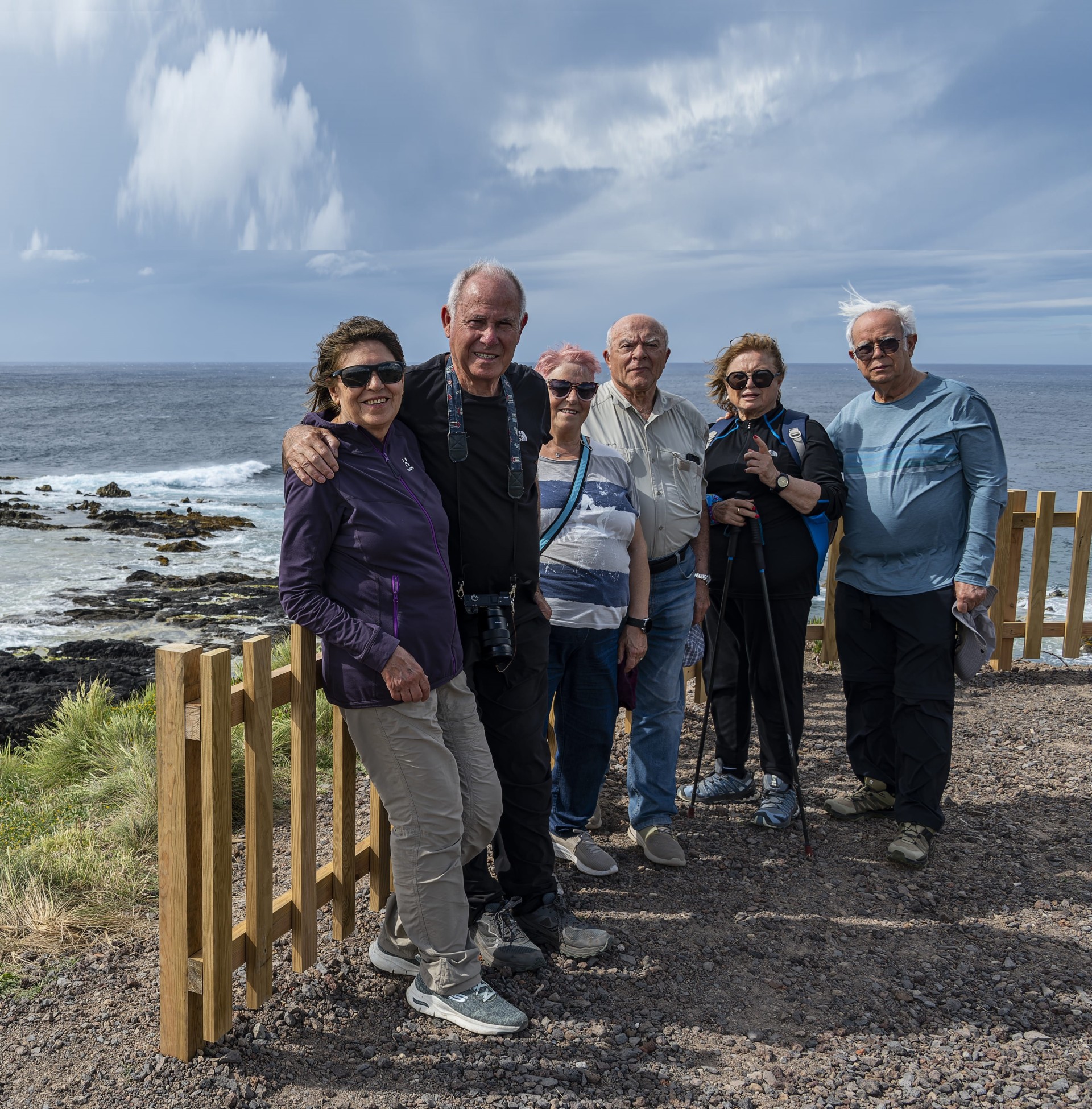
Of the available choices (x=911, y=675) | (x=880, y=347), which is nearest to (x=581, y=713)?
(x=911, y=675)

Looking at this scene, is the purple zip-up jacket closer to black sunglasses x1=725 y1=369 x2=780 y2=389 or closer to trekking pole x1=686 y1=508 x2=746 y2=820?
trekking pole x1=686 y1=508 x2=746 y2=820

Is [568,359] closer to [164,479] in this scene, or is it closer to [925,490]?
[925,490]

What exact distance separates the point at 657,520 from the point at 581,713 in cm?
88

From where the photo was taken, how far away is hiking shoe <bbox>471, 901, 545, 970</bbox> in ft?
10.7

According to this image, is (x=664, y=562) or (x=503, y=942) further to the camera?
(x=664, y=562)

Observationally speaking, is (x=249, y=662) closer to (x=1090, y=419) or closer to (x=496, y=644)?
(x=496, y=644)

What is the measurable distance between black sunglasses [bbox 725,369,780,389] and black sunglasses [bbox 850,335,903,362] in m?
0.37

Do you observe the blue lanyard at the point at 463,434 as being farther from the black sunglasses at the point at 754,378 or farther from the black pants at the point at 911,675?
the black pants at the point at 911,675

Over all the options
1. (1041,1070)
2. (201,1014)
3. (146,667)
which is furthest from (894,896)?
(146,667)

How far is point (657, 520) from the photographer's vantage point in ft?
13.0

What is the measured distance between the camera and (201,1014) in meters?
2.82

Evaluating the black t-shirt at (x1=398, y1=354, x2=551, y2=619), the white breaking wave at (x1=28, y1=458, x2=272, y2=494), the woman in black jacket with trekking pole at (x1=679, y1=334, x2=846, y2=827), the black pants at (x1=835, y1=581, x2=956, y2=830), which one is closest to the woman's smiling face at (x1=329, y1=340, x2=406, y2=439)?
the black t-shirt at (x1=398, y1=354, x2=551, y2=619)

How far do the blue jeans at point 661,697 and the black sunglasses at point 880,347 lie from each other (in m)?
1.20

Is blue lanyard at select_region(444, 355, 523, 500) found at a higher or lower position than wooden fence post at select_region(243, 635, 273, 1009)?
higher
